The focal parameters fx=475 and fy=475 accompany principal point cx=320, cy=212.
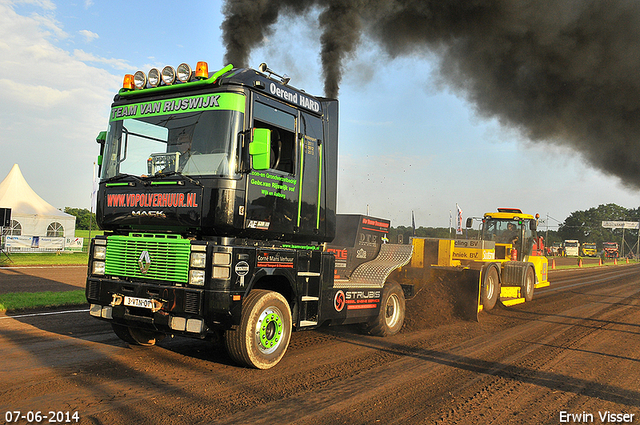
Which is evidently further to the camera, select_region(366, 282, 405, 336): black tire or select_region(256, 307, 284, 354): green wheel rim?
select_region(366, 282, 405, 336): black tire

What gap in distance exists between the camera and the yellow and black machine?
10719 mm

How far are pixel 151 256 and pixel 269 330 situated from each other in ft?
5.33

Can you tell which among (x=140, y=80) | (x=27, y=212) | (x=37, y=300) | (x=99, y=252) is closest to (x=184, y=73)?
(x=140, y=80)

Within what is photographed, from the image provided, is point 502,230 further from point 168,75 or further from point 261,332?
point 168,75

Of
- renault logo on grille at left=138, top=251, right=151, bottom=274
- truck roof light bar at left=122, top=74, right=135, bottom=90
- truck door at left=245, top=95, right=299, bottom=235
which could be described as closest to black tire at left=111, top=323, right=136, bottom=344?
renault logo on grille at left=138, top=251, right=151, bottom=274

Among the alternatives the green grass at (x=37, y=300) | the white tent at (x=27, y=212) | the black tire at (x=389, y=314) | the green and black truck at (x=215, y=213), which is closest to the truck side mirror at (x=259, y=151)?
the green and black truck at (x=215, y=213)

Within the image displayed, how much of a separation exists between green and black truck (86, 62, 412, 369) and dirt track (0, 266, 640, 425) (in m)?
0.48

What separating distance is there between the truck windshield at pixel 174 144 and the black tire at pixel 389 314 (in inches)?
154

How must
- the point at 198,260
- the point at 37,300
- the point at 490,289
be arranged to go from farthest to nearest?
the point at 490,289 → the point at 37,300 → the point at 198,260

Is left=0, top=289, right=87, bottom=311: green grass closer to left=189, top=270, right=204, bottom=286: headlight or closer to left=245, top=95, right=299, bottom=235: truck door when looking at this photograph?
left=189, top=270, right=204, bottom=286: headlight

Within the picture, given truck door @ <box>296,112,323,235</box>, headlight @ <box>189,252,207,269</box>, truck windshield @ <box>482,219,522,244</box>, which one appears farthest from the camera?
truck windshield @ <box>482,219,522,244</box>

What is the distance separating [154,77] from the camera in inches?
233

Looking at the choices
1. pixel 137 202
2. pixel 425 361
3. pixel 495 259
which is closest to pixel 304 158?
pixel 137 202

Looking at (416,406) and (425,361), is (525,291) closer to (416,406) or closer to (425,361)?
(425,361)
